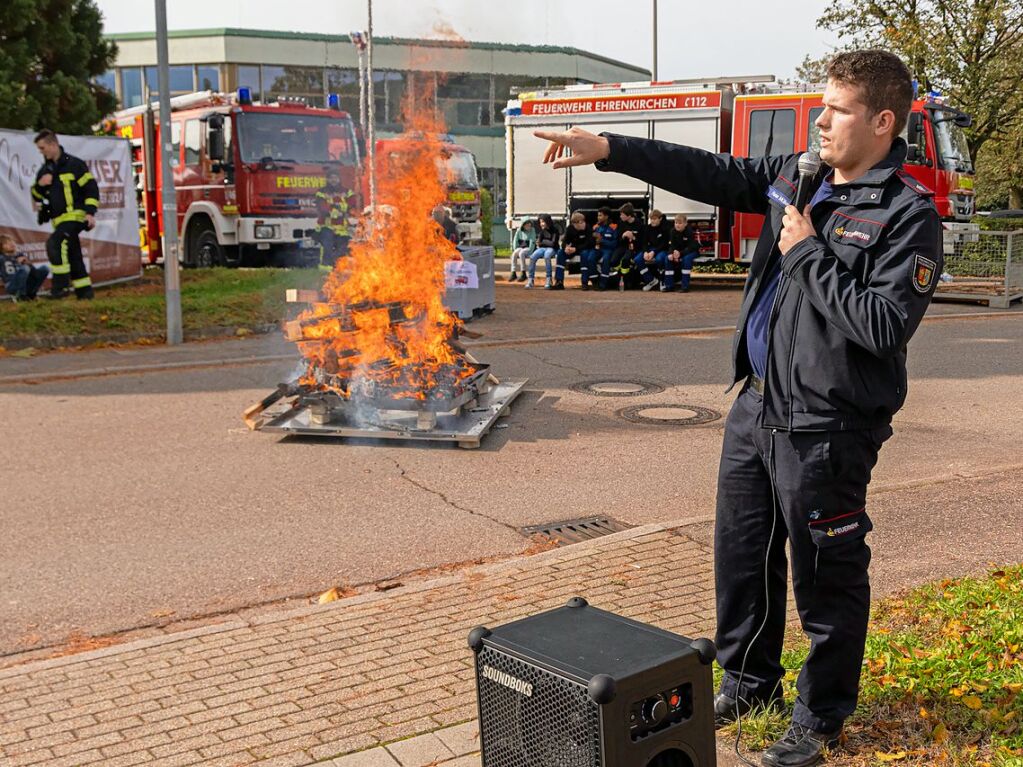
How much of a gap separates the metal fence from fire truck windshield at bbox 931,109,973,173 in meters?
2.05

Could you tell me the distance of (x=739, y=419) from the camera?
346cm

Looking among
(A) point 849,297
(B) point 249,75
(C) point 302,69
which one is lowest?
(A) point 849,297

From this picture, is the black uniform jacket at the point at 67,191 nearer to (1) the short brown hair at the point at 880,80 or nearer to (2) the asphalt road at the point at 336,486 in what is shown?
(2) the asphalt road at the point at 336,486

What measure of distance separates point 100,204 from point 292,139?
4.15 m

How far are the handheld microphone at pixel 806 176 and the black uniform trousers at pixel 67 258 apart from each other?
13925mm

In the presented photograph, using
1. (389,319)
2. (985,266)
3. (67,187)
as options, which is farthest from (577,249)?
(389,319)

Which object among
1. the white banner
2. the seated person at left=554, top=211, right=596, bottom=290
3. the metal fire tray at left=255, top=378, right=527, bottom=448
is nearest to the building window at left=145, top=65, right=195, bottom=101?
the seated person at left=554, top=211, right=596, bottom=290

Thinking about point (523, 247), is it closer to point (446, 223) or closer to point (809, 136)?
point (809, 136)

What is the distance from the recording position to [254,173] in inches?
772

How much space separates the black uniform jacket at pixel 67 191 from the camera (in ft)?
49.7

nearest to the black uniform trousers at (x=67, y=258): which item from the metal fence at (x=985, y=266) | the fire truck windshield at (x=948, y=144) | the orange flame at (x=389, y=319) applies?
the orange flame at (x=389, y=319)

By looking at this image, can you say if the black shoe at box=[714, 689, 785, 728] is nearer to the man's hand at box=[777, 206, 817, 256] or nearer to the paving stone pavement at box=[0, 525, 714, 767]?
the paving stone pavement at box=[0, 525, 714, 767]

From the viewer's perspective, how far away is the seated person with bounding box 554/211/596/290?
21141 millimetres

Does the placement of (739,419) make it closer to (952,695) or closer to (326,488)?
(952,695)
